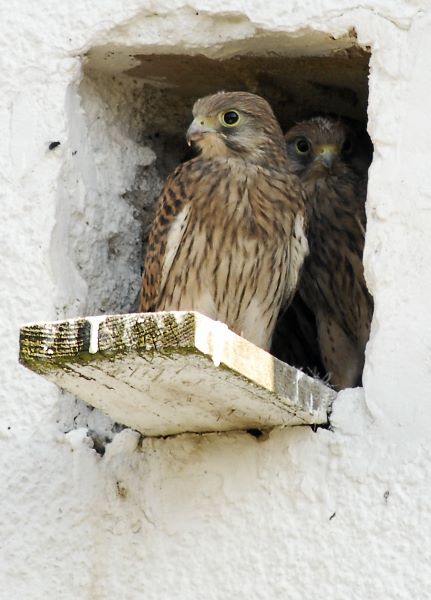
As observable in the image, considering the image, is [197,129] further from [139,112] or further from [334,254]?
[334,254]

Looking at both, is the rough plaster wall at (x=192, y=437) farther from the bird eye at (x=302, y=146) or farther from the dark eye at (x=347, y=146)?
the dark eye at (x=347, y=146)

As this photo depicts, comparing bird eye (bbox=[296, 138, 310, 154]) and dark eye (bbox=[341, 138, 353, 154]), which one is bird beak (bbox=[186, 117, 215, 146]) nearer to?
bird eye (bbox=[296, 138, 310, 154])

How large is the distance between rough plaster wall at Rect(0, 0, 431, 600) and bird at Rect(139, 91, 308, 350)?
19 cm

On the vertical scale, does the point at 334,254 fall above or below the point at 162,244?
below

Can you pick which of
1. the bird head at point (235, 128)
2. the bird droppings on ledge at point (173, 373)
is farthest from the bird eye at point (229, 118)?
the bird droppings on ledge at point (173, 373)

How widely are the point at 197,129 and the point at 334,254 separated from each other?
646mm

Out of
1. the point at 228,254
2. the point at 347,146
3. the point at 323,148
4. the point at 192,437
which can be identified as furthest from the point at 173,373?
the point at 347,146

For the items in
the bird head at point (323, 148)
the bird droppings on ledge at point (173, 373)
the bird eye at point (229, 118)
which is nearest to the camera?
the bird droppings on ledge at point (173, 373)

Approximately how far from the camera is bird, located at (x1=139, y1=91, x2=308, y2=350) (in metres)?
4.64

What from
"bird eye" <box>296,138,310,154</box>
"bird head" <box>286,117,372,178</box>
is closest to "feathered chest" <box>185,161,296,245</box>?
"bird head" <box>286,117,372,178</box>

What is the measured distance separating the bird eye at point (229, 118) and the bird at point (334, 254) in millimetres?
257

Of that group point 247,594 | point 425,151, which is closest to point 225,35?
point 425,151

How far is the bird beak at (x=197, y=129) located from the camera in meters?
4.73

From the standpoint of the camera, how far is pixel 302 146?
17.6ft
